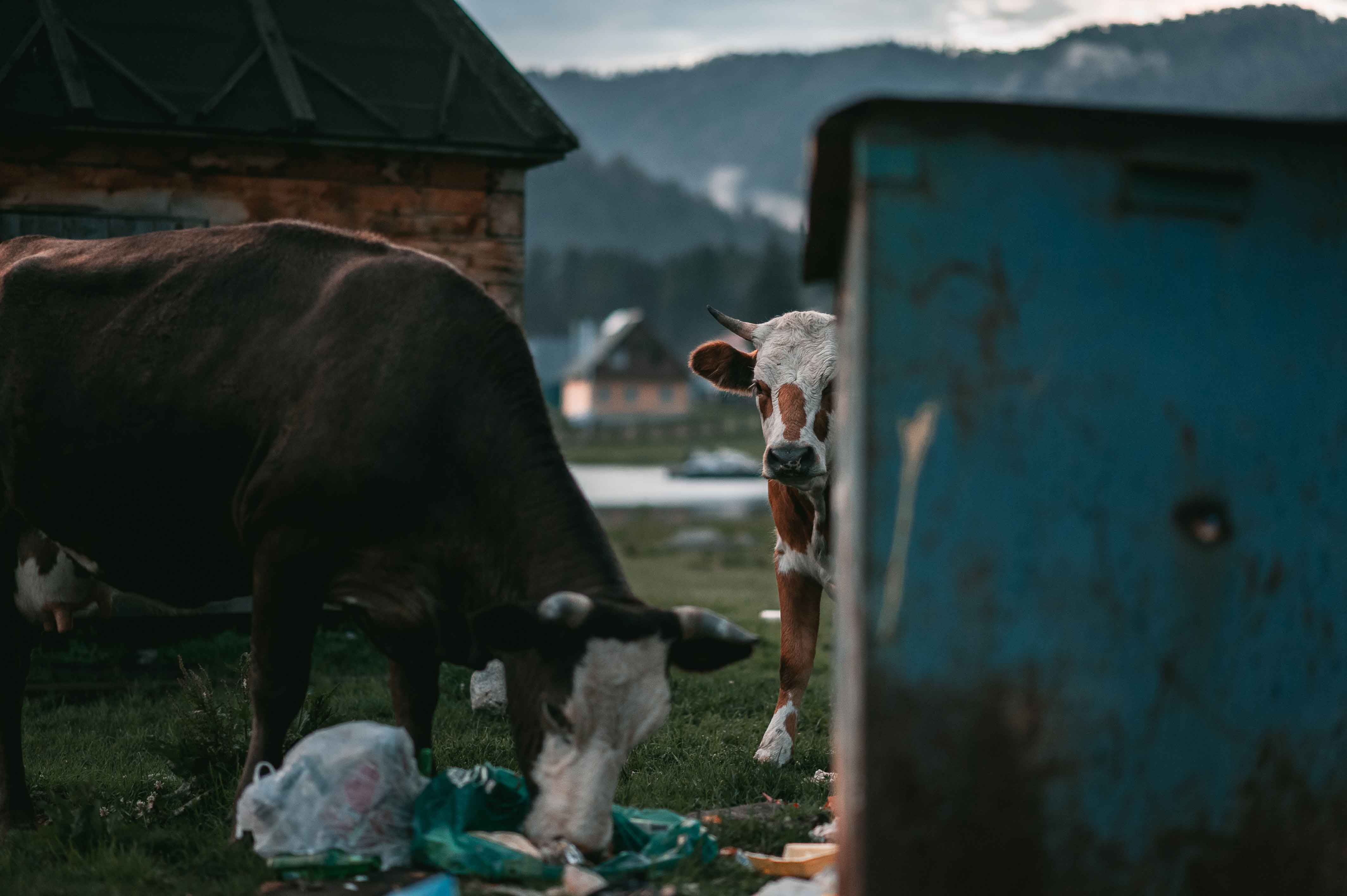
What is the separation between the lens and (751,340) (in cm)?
633

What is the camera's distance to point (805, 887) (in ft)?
12.6

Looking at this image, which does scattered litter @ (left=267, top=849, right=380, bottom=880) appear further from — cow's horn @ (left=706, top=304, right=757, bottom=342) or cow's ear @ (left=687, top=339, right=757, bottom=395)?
cow's ear @ (left=687, top=339, right=757, bottom=395)

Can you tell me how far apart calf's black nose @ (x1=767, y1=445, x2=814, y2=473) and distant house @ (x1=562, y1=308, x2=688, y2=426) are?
66079mm

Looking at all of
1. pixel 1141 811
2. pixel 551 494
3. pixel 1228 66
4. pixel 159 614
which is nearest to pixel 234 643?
pixel 159 614

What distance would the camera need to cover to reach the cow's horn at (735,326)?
20.2 feet

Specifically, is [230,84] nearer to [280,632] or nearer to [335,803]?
[280,632]

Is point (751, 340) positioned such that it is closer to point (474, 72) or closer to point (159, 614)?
point (474, 72)

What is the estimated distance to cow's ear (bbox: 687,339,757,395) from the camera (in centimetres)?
646

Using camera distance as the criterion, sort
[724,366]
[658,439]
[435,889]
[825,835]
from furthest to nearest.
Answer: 1. [658,439]
2. [724,366]
3. [825,835]
4. [435,889]

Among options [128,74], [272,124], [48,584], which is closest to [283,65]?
[272,124]

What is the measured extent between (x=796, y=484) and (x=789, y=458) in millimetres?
166

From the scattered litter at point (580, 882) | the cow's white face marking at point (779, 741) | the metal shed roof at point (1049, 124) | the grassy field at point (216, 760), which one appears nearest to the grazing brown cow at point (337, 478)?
the scattered litter at point (580, 882)

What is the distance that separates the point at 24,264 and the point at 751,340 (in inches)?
130

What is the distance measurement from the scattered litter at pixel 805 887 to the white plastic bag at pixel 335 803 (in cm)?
117
